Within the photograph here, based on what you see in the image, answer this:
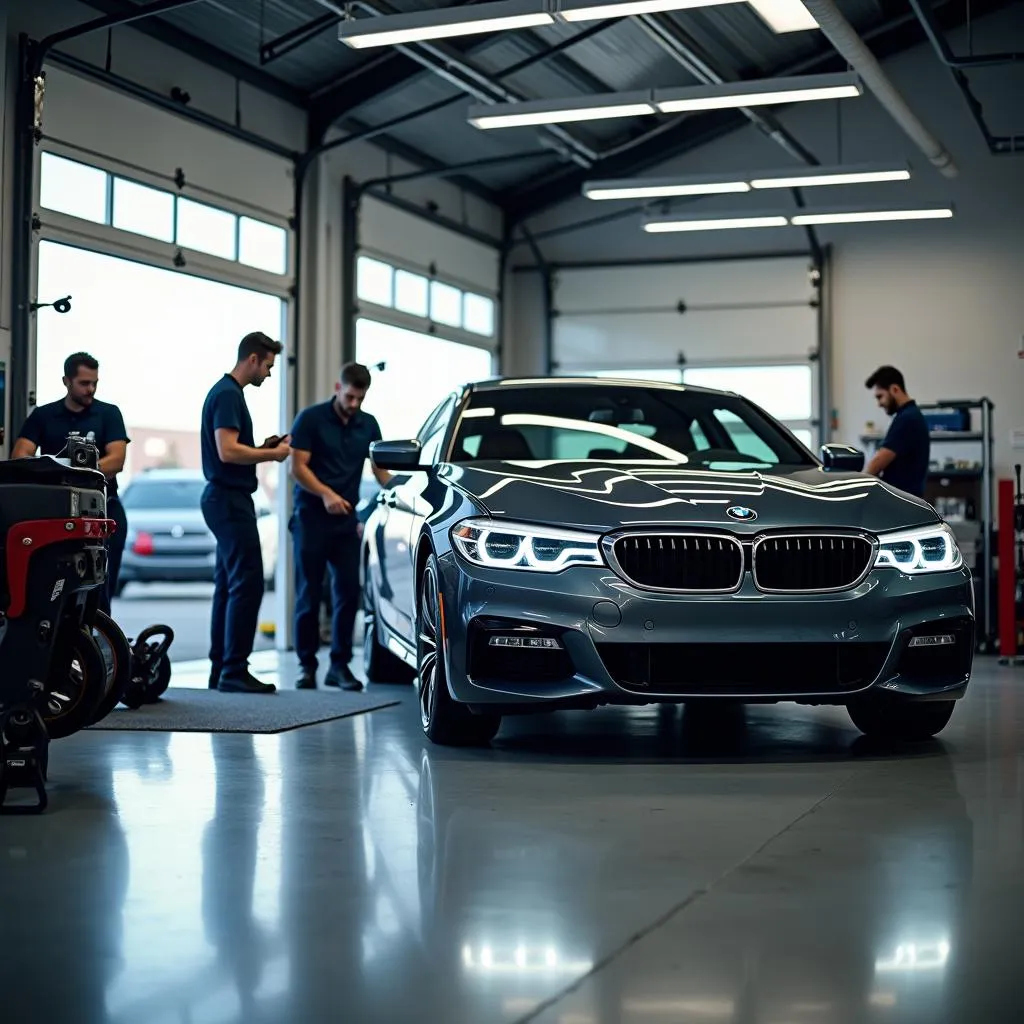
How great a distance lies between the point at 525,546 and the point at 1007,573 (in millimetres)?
6909

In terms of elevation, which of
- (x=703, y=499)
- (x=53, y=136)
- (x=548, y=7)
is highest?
(x=548, y=7)

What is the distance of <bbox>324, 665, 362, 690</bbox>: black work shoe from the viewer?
28.0ft

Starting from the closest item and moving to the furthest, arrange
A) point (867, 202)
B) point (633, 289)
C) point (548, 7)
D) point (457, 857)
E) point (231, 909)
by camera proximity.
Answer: point (231, 909)
point (457, 857)
point (548, 7)
point (867, 202)
point (633, 289)

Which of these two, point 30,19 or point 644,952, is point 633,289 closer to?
point 30,19

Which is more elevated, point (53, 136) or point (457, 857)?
point (53, 136)

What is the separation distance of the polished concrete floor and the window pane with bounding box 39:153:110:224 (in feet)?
16.8

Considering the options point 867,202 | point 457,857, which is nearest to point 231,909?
point 457,857

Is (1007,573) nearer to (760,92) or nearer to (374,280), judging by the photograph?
(760,92)

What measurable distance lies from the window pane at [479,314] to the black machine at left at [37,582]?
11.8 m

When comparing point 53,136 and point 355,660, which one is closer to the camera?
point 53,136

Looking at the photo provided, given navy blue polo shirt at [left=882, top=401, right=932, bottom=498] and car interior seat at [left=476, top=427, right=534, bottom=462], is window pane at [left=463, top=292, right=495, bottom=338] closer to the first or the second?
navy blue polo shirt at [left=882, top=401, right=932, bottom=498]

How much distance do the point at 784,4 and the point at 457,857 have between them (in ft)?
24.0

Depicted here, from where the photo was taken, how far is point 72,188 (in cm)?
1004

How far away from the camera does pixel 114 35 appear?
413 inches
